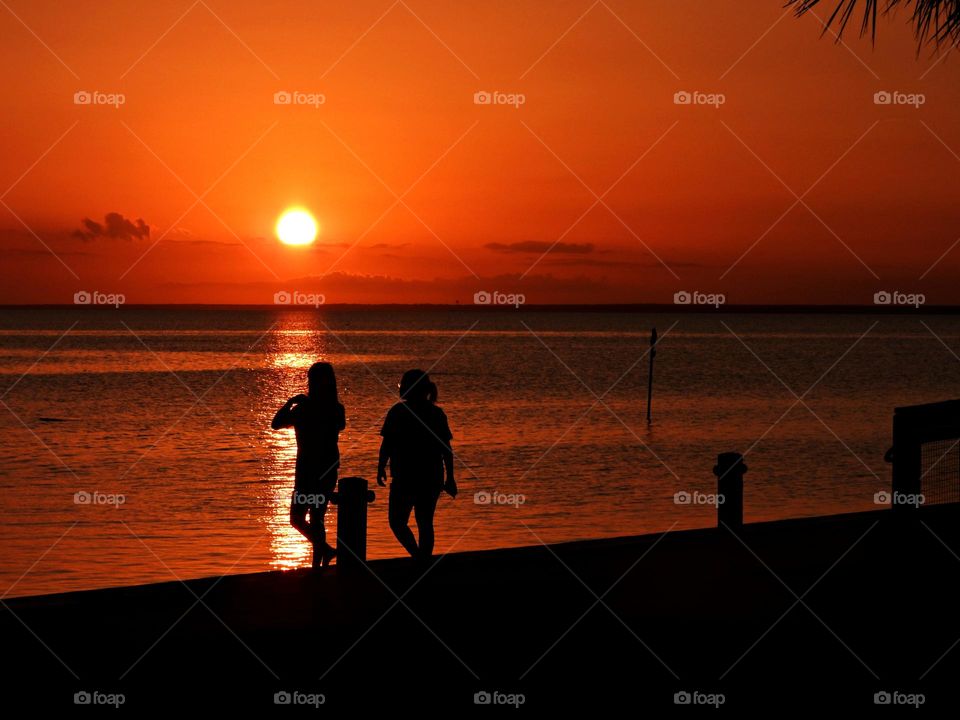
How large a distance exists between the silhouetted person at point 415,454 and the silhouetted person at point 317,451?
1.65ft

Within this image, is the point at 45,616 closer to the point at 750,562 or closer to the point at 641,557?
the point at 641,557

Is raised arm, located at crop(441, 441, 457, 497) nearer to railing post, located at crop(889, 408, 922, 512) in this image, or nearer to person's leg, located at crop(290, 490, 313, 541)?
person's leg, located at crop(290, 490, 313, 541)

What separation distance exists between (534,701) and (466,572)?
2800 millimetres

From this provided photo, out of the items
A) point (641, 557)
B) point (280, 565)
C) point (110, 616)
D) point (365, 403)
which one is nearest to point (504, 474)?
point (280, 565)

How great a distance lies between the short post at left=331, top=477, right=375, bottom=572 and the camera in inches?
395

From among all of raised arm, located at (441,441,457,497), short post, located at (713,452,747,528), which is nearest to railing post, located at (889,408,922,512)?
short post, located at (713,452,747,528)

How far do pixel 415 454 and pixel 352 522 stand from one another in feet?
2.57

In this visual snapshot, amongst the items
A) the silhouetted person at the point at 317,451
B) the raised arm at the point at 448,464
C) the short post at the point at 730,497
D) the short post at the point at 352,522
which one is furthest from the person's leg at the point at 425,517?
the short post at the point at 730,497

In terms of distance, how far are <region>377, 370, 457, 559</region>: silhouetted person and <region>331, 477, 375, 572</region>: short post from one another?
22 centimetres

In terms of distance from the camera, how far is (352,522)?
10141 mm

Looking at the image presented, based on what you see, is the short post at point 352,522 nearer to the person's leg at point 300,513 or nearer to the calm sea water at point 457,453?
the person's leg at point 300,513

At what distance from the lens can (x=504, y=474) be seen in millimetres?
28812

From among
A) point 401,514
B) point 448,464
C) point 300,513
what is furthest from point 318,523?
point 448,464

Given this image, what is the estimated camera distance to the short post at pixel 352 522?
1002 cm
